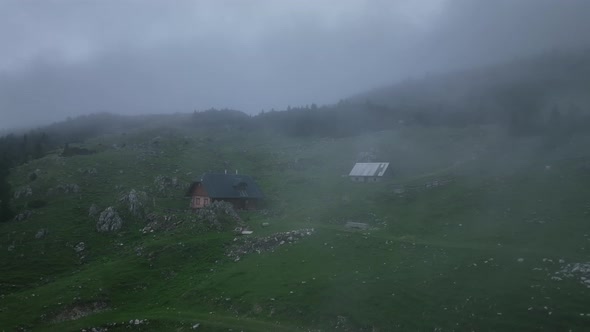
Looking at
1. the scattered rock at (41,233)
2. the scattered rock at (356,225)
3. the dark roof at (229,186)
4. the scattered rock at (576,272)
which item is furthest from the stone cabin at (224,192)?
the scattered rock at (576,272)

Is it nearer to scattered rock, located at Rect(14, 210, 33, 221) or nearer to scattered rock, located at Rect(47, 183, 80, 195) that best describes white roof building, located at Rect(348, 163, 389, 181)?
scattered rock, located at Rect(47, 183, 80, 195)

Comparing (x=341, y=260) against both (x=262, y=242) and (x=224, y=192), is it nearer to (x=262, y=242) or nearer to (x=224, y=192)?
(x=262, y=242)

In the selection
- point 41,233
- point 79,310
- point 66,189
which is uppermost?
point 66,189

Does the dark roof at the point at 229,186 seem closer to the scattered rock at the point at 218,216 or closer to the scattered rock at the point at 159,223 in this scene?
the scattered rock at the point at 218,216

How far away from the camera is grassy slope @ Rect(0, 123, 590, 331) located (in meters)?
36.2

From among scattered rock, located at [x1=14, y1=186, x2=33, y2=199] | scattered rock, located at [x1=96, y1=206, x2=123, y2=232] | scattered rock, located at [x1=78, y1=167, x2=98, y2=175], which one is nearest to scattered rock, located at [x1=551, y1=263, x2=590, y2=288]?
scattered rock, located at [x1=96, y1=206, x2=123, y2=232]

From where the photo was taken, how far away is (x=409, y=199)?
74.3 m

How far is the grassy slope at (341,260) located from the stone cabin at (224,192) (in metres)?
3.62

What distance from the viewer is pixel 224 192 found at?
83.9 m

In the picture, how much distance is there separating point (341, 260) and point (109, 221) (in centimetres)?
3782

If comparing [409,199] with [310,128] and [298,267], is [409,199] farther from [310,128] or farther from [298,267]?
[310,128]

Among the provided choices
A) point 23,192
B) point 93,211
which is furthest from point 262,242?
point 23,192

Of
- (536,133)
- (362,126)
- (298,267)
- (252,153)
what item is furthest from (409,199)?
(362,126)

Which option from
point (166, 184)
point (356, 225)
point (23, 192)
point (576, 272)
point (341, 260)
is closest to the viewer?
point (576, 272)
